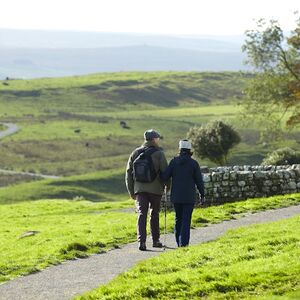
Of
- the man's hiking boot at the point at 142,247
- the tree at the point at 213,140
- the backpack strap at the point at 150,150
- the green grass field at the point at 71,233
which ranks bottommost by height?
the tree at the point at 213,140

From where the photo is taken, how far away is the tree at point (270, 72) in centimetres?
→ 7306

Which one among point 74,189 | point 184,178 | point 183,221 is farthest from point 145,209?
point 74,189

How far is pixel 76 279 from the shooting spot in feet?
57.7

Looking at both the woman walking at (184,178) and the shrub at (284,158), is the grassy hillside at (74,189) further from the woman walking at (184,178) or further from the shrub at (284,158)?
the woman walking at (184,178)

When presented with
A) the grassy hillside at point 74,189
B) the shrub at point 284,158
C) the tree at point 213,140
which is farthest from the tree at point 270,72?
the grassy hillside at point 74,189

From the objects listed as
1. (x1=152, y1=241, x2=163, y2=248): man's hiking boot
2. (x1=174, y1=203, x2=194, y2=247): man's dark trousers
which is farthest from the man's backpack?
(x1=152, y1=241, x2=163, y2=248): man's hiking boot

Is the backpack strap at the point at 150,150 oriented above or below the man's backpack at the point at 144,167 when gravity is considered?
above

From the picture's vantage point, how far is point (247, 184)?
1312 inches

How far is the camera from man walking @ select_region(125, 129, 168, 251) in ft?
67.5

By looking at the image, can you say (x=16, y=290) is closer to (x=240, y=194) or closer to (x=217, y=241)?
(x=217, y=241)

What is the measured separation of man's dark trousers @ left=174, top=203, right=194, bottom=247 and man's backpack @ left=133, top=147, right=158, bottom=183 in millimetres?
927

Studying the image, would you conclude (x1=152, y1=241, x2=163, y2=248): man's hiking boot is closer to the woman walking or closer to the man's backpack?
the woman walking

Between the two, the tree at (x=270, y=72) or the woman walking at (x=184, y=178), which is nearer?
the woman walking at (x=184, y=178)

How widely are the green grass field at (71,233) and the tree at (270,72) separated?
116 ft
